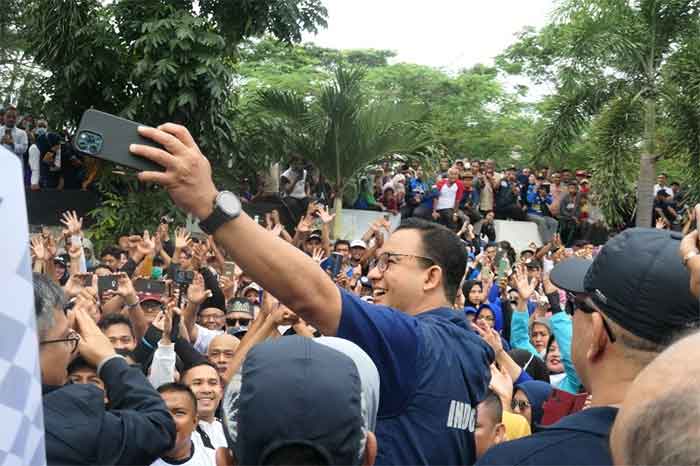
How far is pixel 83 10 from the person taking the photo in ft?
49.9

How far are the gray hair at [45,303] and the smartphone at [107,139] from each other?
0.79 meters

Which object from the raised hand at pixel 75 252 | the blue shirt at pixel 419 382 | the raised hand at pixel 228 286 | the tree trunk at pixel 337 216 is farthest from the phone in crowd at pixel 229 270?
the blue shirt at pixel 419 382

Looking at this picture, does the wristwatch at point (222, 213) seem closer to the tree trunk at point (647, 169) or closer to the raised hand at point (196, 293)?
the raised hand at point (196, 293)

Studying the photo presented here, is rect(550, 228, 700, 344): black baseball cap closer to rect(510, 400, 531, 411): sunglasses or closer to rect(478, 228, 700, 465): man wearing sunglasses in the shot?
rect(478, 228, 700, 465): man wearing sunglasses

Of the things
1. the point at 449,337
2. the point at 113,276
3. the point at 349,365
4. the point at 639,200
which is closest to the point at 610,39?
the point at 639,200

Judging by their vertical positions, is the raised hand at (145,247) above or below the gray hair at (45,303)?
below

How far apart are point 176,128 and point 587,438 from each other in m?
1.10

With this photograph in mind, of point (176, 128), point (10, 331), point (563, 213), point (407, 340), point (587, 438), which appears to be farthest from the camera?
point (563, 213)

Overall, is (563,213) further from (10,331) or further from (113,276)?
(10,331)

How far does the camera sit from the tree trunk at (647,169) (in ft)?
57.7

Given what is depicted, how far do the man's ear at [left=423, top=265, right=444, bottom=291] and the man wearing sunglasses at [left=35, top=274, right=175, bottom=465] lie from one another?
893mm

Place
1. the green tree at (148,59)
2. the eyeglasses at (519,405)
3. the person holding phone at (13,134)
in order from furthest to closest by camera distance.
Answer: the person holding phone at (13,134) → the green tree at (148,59) → the eyeglasses at (519,405)

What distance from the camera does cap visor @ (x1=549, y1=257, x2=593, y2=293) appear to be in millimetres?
2775

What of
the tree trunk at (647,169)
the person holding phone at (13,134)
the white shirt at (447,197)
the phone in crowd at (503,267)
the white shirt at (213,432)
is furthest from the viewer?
the white shirt at (447,197)
